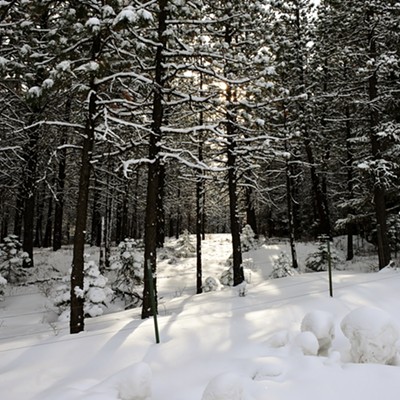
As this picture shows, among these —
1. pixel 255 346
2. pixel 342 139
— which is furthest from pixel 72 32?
pixel 342 139

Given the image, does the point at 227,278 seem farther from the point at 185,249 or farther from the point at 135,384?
the point at 135,384

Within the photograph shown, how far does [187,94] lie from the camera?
362 inches

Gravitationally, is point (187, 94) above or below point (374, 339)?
above

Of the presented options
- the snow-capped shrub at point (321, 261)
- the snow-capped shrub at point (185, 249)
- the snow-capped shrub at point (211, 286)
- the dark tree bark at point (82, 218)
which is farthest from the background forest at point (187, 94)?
the snow-capped shrub at point (185, 249)

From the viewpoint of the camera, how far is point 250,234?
973 inches

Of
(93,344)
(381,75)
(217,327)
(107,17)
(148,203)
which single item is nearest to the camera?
(93,344)

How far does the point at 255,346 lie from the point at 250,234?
19.4 metres

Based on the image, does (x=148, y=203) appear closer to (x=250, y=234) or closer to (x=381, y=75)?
(x=381, y=75)

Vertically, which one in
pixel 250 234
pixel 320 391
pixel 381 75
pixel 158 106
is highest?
pixel 381 75

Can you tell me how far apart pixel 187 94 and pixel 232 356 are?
6.60m

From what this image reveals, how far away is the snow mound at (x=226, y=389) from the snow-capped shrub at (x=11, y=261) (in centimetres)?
1311

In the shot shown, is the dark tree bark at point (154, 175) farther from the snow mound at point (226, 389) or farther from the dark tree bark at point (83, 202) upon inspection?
the snow mound at point (226, 389)

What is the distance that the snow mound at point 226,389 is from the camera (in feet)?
12.4

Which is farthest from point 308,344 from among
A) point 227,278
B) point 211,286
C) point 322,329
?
point 227,278
